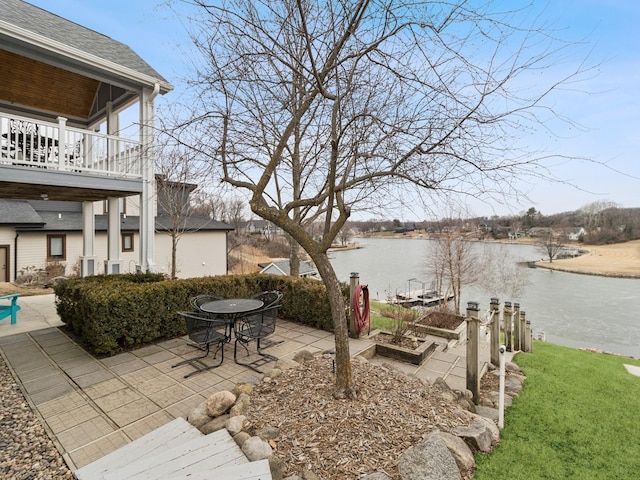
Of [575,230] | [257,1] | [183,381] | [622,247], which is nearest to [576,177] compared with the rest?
[257,1]

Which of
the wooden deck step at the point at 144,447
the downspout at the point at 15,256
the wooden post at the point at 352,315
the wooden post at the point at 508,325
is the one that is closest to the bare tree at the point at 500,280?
the wooden post at the point at 508,325

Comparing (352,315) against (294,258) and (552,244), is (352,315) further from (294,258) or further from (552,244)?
(552,244)

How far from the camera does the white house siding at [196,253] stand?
15547mm

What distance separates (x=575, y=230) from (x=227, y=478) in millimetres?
57756

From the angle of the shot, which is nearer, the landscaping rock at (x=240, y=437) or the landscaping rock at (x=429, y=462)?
the landscaping rock at (x=429, y=462)

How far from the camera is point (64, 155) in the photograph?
207 inches

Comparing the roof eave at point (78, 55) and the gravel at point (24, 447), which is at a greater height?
the roof eave at point (78, 55)

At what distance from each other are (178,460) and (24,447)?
4.67 ft

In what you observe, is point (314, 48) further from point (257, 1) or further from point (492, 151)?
point (492, 151)

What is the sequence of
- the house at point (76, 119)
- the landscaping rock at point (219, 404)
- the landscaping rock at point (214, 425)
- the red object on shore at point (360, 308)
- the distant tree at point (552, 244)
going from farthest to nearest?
the distant tree at point (552, 244) → the red object on shore at point (360, 308) → the house at point (76, 119) → the landscaping rock at point (219, 404) → the landscaping rock at point (214, 425)

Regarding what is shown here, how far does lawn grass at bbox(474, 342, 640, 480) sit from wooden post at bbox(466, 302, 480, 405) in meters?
0.37

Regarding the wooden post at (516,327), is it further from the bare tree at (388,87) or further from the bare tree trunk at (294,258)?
the bare tree trunk at (294,258)

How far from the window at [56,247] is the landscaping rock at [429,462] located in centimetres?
1554

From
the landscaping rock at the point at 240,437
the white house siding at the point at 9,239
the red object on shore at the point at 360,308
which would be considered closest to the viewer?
the landscaping rock at the point at 240,437
